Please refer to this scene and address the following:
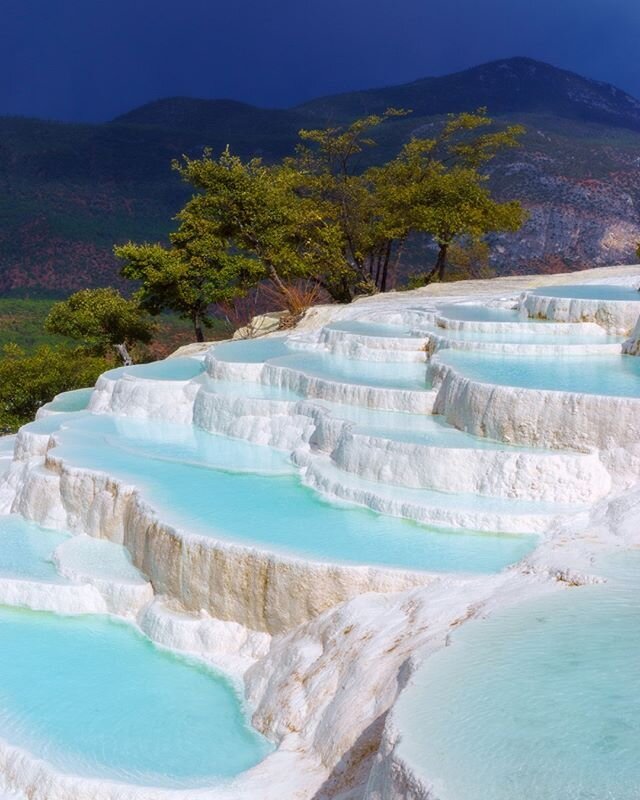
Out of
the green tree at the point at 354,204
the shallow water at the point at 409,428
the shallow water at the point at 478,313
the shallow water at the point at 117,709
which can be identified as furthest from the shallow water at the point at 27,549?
the green tree at the point at 354,204

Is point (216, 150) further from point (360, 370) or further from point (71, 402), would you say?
point (360, 370)

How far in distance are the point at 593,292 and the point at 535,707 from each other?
34.5ft

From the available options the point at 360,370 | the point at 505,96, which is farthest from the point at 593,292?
the point at 505,96

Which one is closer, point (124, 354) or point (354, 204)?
point (124, 354)

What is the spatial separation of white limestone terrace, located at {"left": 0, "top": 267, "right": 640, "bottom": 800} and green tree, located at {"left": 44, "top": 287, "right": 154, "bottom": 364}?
Answer: 8545 millimetres

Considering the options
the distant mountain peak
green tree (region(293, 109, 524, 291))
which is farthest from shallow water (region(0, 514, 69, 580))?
the distant mountain peak

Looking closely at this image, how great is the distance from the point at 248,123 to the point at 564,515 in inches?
2732

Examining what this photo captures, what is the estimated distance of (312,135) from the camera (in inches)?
803

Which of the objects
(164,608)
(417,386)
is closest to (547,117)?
(417,386)

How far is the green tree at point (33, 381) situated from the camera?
64.8ft

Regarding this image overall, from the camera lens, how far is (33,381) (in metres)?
19.8

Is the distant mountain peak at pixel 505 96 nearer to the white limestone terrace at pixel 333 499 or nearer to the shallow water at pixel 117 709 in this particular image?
the white limestone terrace at pixel 333 499

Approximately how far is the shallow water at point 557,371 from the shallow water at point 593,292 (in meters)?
2.40

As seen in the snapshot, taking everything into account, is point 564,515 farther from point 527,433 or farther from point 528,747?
point 528,747
